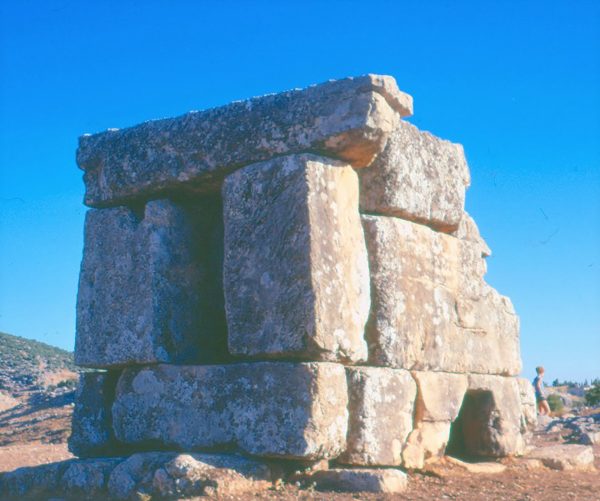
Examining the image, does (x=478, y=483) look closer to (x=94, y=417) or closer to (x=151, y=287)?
(x=151, y=287)

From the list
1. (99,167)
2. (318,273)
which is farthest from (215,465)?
(99,167)

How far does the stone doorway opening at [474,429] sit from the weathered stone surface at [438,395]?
537 mm

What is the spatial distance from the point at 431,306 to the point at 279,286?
149 cm

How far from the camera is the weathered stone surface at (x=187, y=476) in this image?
15.1 ft

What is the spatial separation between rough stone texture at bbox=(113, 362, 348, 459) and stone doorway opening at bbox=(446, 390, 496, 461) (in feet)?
6.94

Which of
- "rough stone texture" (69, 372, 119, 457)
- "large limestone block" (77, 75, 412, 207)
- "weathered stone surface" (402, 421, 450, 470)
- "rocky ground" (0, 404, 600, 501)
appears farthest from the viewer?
"rough stone texture" (69, 372, 119, 457)

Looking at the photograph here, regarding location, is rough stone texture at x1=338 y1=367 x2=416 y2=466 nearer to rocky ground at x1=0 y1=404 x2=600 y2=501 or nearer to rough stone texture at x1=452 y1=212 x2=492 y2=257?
rocky ground at x1=0 y1=404 x2=600 y2=501

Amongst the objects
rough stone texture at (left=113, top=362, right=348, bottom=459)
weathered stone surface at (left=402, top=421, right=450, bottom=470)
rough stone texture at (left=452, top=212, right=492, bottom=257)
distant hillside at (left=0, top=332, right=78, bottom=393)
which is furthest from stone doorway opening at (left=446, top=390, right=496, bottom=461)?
distant hillside at (left=0, top=332, right=78, bottom=393)

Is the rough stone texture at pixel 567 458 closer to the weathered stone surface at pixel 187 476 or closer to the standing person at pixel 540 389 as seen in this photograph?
the weathered stone surface at pixel 187 476

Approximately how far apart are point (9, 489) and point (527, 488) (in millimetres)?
3481

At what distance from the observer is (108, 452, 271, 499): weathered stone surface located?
461cm

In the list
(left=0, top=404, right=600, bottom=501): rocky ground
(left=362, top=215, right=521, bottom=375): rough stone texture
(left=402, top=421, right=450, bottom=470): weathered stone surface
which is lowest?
(left=0, top=404, right=600, bottom=501): rocky ground

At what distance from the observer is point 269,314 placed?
507 centimetres

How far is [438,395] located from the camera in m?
5.83
